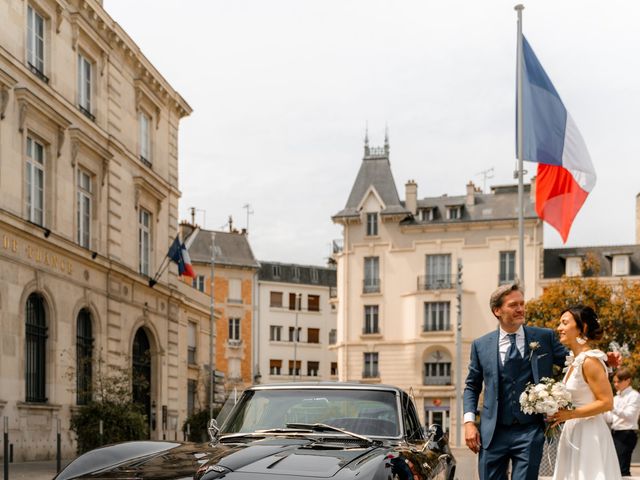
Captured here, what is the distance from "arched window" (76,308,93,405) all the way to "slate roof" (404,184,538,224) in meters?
38.0

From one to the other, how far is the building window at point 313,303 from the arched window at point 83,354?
53.6 m

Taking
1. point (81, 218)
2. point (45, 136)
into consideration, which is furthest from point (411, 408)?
point (81, 218)

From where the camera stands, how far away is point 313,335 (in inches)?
3135

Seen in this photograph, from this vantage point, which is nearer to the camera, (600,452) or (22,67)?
(600,452)

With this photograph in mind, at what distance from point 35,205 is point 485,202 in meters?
42.9

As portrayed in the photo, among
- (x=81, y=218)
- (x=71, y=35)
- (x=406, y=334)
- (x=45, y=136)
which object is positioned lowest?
A: (x=406, y=334)

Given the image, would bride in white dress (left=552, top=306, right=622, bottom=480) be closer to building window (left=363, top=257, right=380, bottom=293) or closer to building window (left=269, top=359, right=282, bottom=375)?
building window (left=363, top=257, right=380, bottom=293)

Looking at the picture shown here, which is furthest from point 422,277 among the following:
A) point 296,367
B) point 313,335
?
point 296,367

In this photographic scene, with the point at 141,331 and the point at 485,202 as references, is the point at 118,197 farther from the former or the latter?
the point at 485,202

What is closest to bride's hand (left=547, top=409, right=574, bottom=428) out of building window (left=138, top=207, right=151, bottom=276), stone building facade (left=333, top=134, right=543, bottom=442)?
building window (left=138, top=207, right=151, bottom=276)

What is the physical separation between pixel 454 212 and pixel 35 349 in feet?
140

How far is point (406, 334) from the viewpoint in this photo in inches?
2434

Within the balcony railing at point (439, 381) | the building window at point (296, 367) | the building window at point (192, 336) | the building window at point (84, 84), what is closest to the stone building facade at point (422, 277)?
the balcony railing at point (439, 381)

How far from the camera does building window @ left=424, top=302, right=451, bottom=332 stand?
60594 millimetres
